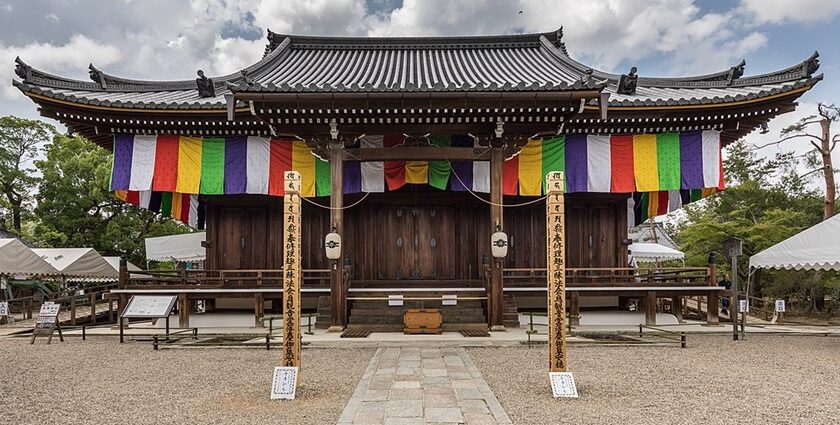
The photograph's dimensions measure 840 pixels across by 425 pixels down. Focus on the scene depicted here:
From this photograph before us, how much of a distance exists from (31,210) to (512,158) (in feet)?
82.7

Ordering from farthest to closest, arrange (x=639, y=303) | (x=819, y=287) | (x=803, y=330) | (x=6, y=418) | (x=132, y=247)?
(x=132, y=247), (x=819, y=287), (x=639, y=303), (x=803, y=330), (x=6, y=418)

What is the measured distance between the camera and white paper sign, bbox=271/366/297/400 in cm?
612

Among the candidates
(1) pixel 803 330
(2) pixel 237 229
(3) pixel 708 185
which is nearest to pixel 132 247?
(2) pixel 237 229

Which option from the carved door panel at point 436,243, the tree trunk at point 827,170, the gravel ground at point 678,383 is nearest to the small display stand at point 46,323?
the carved door panel at point 436,243

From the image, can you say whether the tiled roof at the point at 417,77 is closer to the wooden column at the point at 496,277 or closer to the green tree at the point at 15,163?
the wooden column at the point at 496,277

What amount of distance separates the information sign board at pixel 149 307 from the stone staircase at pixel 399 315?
142 inches

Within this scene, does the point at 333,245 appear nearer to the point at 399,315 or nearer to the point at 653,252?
the point at 399,315

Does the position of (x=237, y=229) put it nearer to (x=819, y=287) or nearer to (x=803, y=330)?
(x=803, y=330)

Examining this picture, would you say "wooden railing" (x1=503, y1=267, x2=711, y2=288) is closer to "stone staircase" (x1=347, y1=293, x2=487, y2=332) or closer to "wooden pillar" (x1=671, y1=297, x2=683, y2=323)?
"wooden pillar" (x1=671, y1=297, x2=683, y2=323)

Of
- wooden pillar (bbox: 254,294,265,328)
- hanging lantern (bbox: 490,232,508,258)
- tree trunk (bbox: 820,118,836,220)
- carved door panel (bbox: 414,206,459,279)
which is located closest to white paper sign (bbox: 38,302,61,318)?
wooden pillar (bbox: 254,294,265,328)

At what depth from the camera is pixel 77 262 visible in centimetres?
1980

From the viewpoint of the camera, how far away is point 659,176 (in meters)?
13.7

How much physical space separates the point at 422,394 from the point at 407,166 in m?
7.82

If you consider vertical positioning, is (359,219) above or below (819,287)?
above
